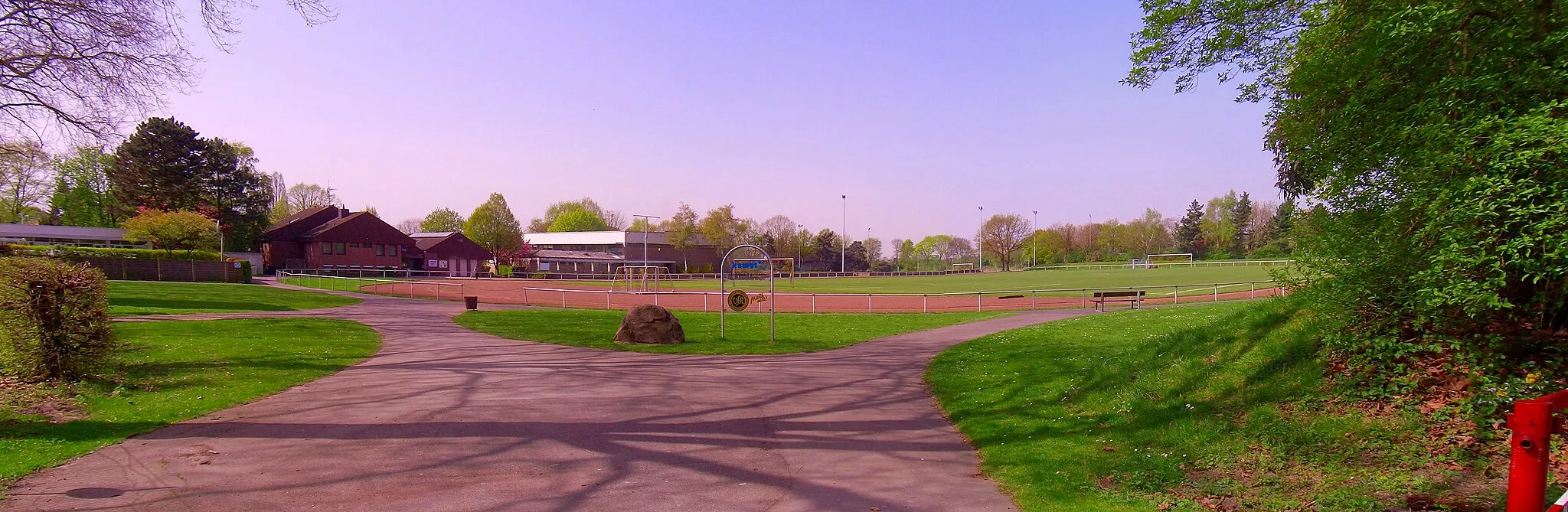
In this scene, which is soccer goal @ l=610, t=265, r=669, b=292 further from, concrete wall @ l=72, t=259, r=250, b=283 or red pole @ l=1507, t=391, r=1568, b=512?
red pole @ l=1507, t=391, r=1568, b=512

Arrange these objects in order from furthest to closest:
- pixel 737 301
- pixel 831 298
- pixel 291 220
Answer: pixel 291 220 → pixel 831 298 → pixel 737 301

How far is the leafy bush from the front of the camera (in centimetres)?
896

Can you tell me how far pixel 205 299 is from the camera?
88.0ft

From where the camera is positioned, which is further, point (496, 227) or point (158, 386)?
point (496, 227)

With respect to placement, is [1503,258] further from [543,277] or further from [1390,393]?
[543,277]

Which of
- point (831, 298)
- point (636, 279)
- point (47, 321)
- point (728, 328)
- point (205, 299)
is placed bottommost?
point (831, 298)

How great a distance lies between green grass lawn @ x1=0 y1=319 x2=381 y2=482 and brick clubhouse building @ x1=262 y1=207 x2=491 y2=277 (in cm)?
5708

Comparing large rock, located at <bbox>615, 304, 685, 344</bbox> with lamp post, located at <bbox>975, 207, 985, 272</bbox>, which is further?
lamp post, located at <bbox>975, 207, 985, 272</bbox>

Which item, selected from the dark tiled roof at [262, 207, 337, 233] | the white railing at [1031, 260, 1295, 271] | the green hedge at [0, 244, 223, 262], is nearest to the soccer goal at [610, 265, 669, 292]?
the green hedge at [0, 244, 223, 262]

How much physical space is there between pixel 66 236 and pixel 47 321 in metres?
71.3

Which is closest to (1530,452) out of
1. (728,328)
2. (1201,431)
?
(1201,431)

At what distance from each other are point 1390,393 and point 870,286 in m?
57.5

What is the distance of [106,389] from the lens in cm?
894

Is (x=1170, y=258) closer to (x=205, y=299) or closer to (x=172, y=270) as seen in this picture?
(x=205, y=299)
